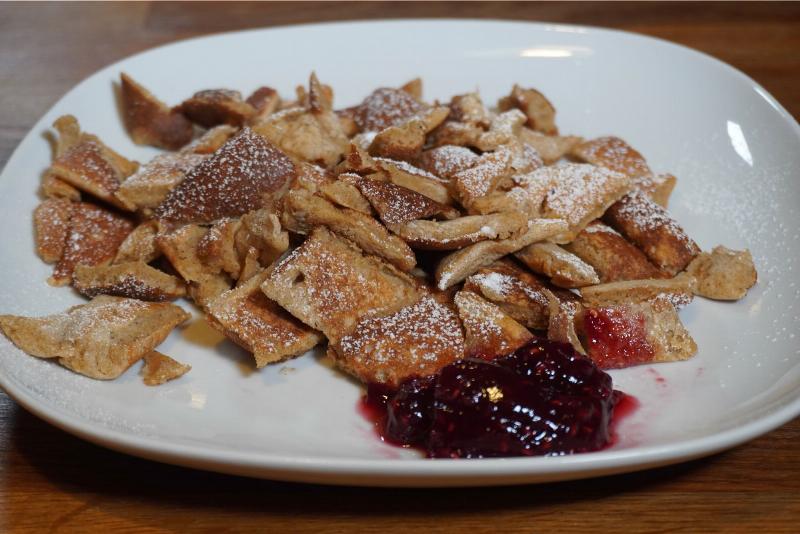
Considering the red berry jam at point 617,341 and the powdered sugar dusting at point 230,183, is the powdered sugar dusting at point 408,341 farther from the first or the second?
the powdered sugar dusting at point 230,183

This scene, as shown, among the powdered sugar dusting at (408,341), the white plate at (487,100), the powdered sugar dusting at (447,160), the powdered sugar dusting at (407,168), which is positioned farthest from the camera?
the powdered sugar dusting at (447,160)

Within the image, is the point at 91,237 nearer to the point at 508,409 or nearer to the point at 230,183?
the point at 230,183

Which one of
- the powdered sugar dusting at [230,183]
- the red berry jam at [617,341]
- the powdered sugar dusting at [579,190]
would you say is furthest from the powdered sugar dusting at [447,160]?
the red berry jam at [617,341]

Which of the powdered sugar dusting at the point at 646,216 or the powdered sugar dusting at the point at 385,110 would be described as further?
the powdered sugar dusting at the point at 385,110

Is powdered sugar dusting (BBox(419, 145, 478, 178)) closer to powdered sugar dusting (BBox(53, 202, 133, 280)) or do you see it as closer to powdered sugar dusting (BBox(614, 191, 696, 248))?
powdered sugar dusting (BBox(614, 191, 696, 248))

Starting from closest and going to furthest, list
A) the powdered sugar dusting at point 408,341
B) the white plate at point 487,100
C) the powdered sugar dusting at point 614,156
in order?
the white plate at point 487,100
the powdered sugar dusting at point 408,341
the powdered sugar dusting at point 614,156

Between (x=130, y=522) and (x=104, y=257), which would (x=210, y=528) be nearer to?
(x=130, y=522)
